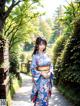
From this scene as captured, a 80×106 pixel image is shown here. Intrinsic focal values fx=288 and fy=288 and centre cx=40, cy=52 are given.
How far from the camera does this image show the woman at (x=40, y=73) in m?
6.57

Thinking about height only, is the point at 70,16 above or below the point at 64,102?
above

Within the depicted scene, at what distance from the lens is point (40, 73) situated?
6543 millimetres

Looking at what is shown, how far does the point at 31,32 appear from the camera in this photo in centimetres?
2786

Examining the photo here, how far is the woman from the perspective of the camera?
6.57 meters

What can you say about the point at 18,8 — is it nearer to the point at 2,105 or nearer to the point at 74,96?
the point at 74,96

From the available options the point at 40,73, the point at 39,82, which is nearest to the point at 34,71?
the point at 40,73

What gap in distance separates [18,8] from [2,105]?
1759 centimetres

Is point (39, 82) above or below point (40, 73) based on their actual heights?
below

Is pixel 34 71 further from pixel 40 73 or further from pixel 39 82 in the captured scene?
pixel 39 82

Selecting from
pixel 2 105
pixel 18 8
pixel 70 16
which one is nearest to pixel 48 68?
pixel 2 105

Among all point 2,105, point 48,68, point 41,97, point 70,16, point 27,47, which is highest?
point 70,16

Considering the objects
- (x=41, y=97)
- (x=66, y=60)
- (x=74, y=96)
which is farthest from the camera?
(x=66, y=60)

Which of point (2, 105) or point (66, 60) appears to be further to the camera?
point (66, 60)

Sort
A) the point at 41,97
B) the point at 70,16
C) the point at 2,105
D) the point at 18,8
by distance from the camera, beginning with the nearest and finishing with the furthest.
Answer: the point at 41,97
the point at 2,105
the point at 70,16
the point at 18,8
